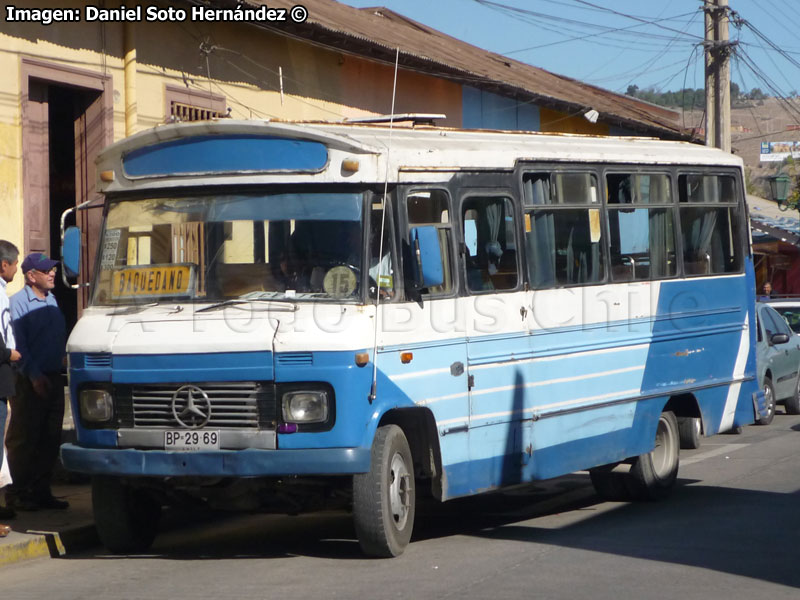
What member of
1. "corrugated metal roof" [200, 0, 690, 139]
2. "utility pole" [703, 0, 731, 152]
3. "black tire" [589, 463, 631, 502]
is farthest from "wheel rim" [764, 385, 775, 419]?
"black tire" [589, 463, 631, 502]

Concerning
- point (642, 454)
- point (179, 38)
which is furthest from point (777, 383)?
point (179, 38)

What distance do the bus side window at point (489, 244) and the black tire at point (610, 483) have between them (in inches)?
103

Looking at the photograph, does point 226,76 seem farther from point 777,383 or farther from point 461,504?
point 777,383

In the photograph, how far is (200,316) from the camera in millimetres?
7922

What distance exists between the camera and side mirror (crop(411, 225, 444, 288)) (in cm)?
798

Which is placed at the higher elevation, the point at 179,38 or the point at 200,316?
the point at 179,38

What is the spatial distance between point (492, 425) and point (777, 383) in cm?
1100

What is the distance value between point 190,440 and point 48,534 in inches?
68.9

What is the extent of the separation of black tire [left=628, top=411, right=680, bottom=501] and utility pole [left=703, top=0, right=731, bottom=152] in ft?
42.2

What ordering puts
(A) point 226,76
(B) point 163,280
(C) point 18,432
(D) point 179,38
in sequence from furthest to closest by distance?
(A) point 226,76 → (D) point 179,38 → (C) point 18,432 → (B) point 163,280

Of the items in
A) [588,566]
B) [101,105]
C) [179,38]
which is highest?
[179,38]

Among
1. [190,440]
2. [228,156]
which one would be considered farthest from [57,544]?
[228,156]

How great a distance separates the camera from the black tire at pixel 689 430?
11531mm

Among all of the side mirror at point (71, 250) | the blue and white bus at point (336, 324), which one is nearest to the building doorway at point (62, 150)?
the side mirror at point (71, 250)
